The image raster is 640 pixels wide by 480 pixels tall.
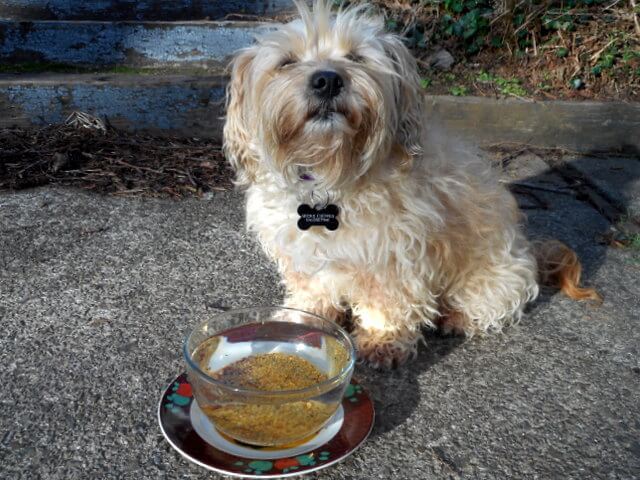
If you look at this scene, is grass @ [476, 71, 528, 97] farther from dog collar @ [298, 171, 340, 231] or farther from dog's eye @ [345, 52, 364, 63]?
dog collar @ [298, 171, 340, 231]

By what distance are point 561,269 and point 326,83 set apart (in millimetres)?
1723

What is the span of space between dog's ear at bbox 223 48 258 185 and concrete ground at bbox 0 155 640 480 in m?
0.74

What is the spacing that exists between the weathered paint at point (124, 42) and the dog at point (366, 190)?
316cm

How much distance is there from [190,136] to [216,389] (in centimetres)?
351

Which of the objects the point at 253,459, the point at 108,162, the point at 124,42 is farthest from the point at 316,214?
the point at 124,42

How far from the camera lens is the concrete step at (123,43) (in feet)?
18.2

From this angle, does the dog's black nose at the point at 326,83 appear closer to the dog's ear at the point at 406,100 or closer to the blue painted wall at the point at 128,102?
the dog's ear at the point at 406,100

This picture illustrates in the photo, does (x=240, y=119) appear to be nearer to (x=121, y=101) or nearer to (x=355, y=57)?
(x=355, y=57)

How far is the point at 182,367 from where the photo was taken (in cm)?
254

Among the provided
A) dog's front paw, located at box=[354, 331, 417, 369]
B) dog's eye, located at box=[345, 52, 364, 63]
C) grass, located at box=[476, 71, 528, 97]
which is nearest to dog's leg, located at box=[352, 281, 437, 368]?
dog's front paw, located at box=[354, 331, 417, 369]

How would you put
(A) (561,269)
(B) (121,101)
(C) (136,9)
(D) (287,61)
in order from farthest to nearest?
(C) (136,9) → (B) (121,101) → (A) (561,269) → (D) (287,61)

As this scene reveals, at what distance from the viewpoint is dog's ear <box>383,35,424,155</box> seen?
253 centimetres

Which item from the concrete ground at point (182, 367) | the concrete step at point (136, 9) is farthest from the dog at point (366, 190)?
the concrete step at point (136, 9)

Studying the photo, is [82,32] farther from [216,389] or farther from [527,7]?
[216,389]
